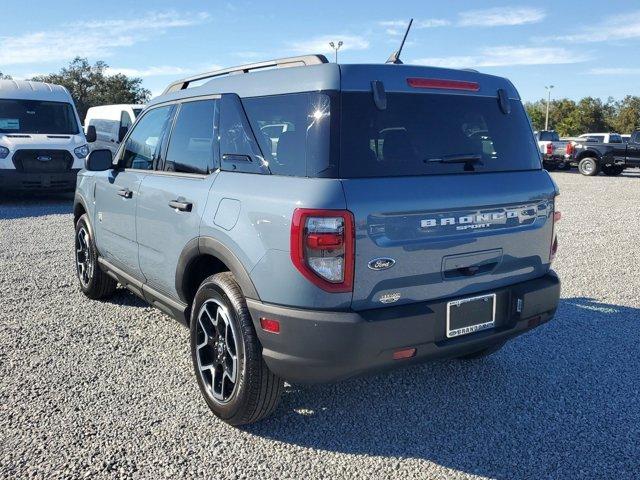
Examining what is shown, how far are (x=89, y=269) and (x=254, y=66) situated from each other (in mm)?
2946

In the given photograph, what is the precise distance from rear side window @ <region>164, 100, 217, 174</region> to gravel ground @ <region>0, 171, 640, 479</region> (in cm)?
140

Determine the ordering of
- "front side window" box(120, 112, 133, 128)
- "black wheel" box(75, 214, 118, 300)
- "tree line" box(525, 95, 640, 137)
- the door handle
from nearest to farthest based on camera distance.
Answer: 1. the door handle
2. "black wheel" box(75, 214, 118, 300)
3. "front side window" box(120, 112, 133, 128)
4. "tree line" box(525, 95, 640, 137)

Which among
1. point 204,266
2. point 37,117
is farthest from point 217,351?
point 37,117

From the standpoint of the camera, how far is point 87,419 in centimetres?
330

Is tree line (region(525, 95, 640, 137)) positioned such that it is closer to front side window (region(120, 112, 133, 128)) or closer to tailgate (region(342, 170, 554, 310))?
front side window (region(120, 112, 133, 128))

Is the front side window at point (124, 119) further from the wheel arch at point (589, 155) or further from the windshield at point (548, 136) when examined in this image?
the windshield at point (548, 136)

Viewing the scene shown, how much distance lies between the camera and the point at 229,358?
3277 mm

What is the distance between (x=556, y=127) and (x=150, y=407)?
79.8m

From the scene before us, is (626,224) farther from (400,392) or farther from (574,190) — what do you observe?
(400,392)

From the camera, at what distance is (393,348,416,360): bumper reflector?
282 centimetres

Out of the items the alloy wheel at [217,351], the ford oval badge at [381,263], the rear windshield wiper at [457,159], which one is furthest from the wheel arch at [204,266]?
the rear windshield wiper at [457,159]

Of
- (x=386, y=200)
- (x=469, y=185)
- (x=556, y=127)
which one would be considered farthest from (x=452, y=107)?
(x=556, y=127)

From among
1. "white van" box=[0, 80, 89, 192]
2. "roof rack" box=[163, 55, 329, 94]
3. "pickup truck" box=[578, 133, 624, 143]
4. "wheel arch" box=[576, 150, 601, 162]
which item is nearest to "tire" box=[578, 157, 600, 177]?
"wheel arch" box=[576, 150, 601, 162]

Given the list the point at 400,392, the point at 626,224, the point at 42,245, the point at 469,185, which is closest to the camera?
the point at 469,185
